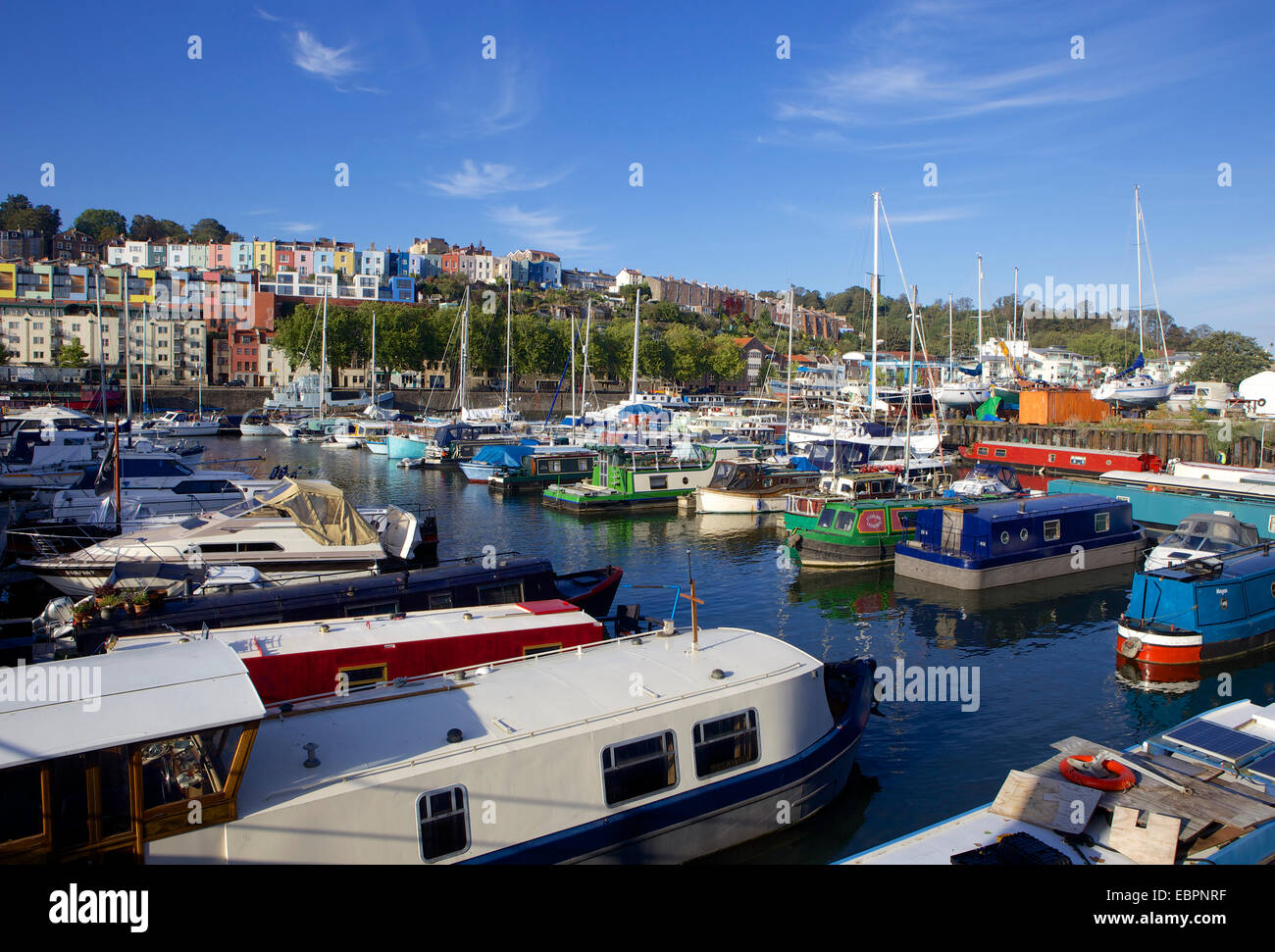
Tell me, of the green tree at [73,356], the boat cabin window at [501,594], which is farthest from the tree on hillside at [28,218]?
the boat cabin window at [501,594]

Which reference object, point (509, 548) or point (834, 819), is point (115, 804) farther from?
point (509, 548)

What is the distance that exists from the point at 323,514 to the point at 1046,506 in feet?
74.4

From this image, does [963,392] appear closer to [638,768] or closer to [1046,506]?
[1046,506]

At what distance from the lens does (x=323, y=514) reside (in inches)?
914

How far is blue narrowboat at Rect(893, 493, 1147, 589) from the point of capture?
25.8m

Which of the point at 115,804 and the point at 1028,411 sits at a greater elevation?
the point at 1028,411

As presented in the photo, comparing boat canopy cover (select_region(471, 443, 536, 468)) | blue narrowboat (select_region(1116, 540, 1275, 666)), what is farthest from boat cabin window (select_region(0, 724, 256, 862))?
boat canopy cover (select_region(471, 443, 536, 468))

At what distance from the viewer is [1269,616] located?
20.1 meters

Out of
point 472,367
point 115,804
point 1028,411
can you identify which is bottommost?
point 115,804

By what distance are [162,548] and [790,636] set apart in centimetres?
1626

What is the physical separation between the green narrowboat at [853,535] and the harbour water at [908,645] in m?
0.54

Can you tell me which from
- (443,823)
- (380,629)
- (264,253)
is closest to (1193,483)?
(380,629)
